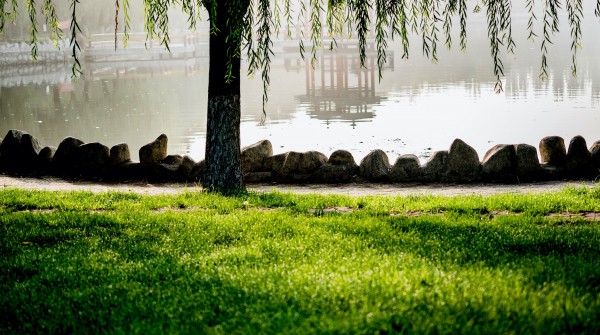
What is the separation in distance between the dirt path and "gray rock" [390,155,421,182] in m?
0.24

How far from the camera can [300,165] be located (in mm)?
10617

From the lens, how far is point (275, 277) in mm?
3965

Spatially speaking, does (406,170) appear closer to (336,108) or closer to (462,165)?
(462,165)

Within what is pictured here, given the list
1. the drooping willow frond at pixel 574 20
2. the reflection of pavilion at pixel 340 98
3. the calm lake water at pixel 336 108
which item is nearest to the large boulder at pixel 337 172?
the calm lake water at pixel 336 108

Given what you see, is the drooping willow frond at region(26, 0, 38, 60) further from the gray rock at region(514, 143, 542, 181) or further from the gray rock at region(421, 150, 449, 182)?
the gray rock at region(514, 143, 542, 181)

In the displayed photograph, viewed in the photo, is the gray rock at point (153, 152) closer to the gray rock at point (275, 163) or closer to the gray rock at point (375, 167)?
the gray rock at point (275, 163)

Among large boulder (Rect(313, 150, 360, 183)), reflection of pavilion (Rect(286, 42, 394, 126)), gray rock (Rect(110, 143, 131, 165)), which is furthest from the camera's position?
reflection of pavilion (Rect(286, 42, 394, 126))

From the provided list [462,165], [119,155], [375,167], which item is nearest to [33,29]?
[119,155]

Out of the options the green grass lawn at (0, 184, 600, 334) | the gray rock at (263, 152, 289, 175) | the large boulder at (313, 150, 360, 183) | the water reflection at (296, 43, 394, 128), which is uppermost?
the water reflection at (296, 43, 394, 128)

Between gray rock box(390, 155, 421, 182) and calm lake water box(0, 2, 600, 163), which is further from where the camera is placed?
calm lake water box(0, 2, 600, 163)

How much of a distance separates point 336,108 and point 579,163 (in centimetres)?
1398

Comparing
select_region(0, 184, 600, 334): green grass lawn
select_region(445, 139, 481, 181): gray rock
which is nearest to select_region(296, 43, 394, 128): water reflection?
select_region(445, 139, 481, 181): gray rock

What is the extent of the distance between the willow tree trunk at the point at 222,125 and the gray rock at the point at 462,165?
3.69 m

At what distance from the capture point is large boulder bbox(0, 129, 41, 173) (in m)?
11.6
